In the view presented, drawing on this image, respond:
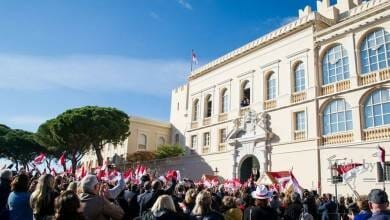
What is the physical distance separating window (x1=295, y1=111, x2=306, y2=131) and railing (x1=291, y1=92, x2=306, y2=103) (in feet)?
3.01

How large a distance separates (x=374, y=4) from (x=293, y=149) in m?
10.8

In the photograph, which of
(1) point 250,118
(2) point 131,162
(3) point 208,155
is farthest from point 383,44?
(2) point 131,162

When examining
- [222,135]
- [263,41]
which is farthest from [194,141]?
[263,41]

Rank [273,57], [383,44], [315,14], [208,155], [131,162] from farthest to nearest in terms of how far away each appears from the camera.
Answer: [131,162] < [208,155] < [273,57] < [315,14] < [383,44]

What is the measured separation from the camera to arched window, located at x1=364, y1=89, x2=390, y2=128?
19.5 meters

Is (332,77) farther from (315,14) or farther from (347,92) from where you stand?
(315,14)

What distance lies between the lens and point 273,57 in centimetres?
2733

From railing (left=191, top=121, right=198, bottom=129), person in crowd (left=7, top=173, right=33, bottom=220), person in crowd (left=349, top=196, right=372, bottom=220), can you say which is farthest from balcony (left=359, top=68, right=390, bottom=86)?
person in crowd (left=7, top=173, right=33, bottom=220)

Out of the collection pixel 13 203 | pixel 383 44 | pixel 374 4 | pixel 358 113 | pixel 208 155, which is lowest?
pixel 13 203

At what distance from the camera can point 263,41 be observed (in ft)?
92.4

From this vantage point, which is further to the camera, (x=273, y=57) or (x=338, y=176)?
(x=273, y=57)

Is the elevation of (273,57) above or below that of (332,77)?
above

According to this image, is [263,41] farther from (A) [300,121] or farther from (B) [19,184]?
(B) [19,184]

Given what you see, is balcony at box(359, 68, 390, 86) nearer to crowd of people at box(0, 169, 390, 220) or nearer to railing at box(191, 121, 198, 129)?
crowd of people at box(0, 169, 390, 220)
